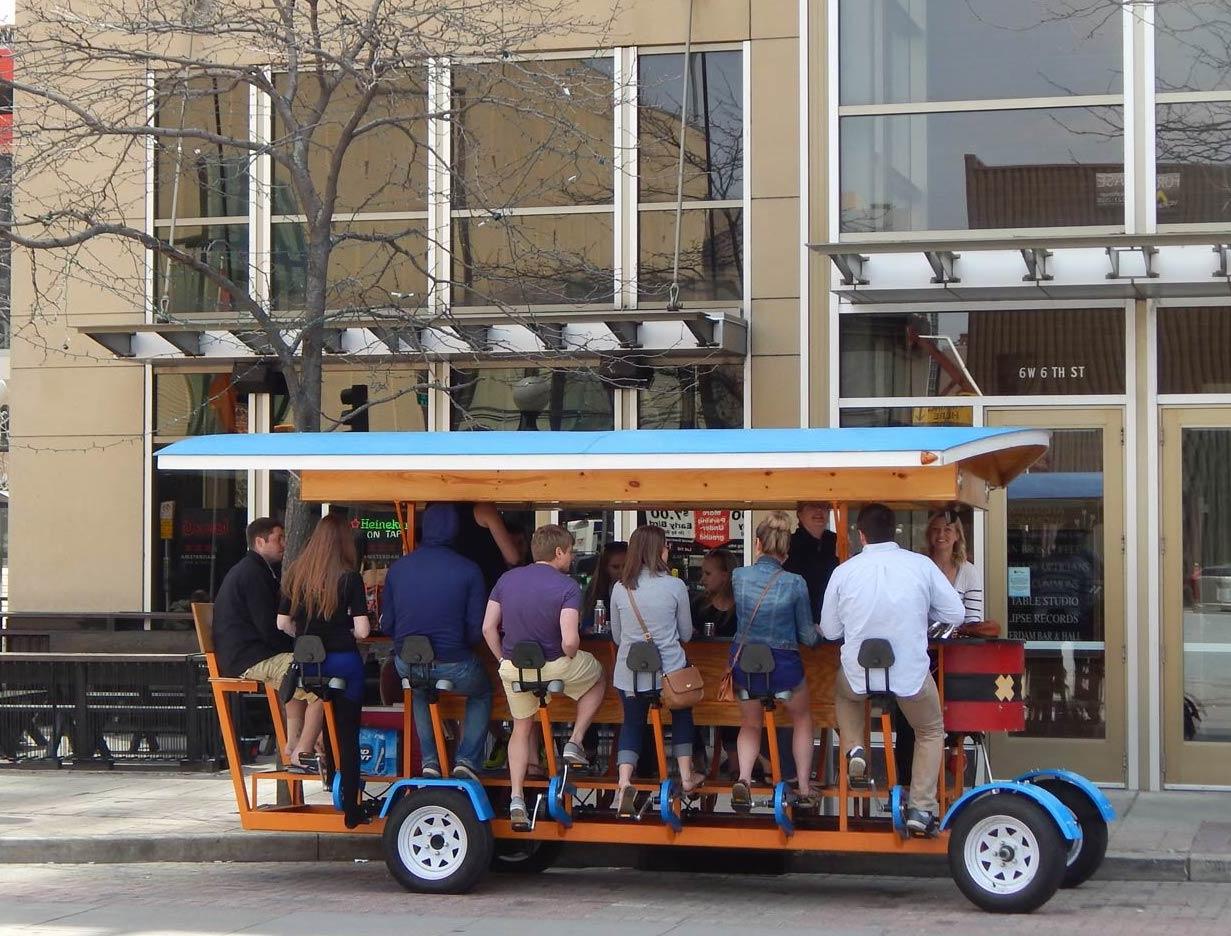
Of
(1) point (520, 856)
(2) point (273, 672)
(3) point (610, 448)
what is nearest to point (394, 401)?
(2) point (273, 672)

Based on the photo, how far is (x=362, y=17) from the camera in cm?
1450

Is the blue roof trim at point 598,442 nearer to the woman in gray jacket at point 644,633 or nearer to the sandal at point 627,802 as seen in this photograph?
the woman in gray jacket at point 644,633

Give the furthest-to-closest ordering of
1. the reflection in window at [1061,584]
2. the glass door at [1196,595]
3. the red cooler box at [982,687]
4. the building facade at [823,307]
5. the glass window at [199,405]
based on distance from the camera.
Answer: the glass window at [199,405], the reflection in window at [1061,584], the building facade at [823,307], the glass door at [1196,595], the red cooler box at [982,687]

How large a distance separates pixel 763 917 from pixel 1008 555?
16.9 ft

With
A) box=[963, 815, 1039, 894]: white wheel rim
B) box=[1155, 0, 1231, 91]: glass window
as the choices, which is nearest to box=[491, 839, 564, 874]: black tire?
box=[963, 815, 1039, 894]: white wheel rim

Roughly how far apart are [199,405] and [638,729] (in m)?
6.99

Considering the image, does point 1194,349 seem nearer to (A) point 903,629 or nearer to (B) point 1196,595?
(B) point 1196,595

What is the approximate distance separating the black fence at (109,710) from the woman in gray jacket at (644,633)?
17.6ft

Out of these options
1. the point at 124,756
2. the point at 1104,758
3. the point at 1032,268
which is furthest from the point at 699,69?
the point at 124,756

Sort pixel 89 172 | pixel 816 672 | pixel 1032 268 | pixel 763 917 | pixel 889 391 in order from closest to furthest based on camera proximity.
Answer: pixel 763 917, pixel 816 672, pixel 1032 268, pixel 889 391, pixel 89 172

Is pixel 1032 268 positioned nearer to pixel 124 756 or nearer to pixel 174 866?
pixel 174 866

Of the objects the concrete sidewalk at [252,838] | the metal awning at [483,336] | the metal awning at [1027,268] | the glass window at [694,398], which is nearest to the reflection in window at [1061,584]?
the concrete sidewalk at [252,838]

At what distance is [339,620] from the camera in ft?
31.8

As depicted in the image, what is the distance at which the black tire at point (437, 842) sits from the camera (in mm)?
9367
